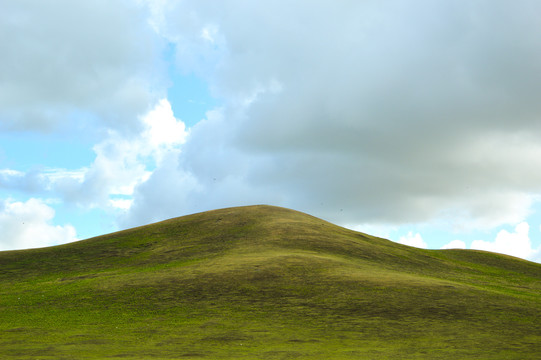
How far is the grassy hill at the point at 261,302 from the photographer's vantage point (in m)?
36.2

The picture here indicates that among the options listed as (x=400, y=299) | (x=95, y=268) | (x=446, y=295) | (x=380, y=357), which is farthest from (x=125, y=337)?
(x=95, y=268)

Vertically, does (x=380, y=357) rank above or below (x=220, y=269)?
below

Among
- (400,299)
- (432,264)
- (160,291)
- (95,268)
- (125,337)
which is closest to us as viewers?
(125,337)

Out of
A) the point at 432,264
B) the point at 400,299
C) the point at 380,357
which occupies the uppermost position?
the point at 432,264

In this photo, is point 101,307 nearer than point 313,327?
No

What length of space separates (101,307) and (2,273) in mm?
33139

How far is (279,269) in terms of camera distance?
59.4 metres

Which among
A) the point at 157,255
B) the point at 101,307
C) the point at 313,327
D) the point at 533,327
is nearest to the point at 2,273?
the point at 157,255

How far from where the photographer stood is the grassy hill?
36.2 m

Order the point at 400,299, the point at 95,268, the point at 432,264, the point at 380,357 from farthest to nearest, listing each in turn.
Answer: the point at 432,264, the point at 95,268, the point at 400,299, the point at 380,357

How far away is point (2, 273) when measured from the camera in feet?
245

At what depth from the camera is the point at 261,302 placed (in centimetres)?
4922

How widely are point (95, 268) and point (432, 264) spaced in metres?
53.1

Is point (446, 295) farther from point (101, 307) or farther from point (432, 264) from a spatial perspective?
point (101, 307)
